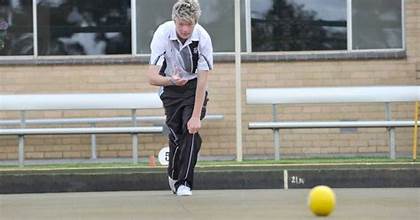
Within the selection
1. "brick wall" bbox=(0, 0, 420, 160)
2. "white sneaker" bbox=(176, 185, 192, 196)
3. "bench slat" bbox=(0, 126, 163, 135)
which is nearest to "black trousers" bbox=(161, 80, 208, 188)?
"white sneaker" bbox=(176, 185, 192, 196)

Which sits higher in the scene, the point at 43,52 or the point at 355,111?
the point at 43,52

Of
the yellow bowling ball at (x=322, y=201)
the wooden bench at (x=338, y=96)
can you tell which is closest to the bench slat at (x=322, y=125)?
the wooden bench at (x=338, y=96)

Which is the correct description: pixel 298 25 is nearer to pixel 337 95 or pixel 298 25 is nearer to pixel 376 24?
pixel 376 24

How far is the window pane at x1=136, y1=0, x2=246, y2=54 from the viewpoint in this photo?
13242 mm

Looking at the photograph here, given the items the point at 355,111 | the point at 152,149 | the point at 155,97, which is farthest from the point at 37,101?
the point at 355,111

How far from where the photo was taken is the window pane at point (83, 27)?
1322 cm

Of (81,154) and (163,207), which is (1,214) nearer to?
(163,207)

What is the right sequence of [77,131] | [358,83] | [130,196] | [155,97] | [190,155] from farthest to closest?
[358,83] → [155,97] → [77,131] → [130,196] → [190,155]

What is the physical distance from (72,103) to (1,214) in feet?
15.5

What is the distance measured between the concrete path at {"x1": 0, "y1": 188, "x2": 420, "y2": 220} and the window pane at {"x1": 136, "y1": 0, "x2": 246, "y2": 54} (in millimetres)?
5117

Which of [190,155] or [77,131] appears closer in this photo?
[190,155]

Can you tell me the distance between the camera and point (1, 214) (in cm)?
664

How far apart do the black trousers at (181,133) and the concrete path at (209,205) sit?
9.1 inches

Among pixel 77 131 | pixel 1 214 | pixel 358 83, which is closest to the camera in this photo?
pixel 1 214
